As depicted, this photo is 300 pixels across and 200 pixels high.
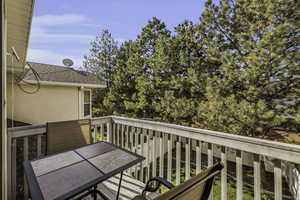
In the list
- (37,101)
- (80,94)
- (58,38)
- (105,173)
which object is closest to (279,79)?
(105,173)

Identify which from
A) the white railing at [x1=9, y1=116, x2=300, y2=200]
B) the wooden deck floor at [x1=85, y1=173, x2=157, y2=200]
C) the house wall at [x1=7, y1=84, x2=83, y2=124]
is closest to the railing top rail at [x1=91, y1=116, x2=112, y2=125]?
the white railing at [x1=9, y1=116, x2=300, y2=200]

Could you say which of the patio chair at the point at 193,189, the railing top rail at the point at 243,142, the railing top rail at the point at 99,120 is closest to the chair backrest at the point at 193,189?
the patio chair at the point at 193,189

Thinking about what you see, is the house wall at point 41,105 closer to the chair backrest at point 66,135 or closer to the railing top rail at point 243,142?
the chair backrest at point 66,135

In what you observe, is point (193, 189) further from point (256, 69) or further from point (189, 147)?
point (256, 69)

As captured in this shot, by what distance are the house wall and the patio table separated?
6.33 meters

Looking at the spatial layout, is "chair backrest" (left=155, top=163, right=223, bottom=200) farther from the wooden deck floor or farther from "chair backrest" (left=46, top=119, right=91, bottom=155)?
"chair backrest" (left=46, top=119, right=91, bottom=155)

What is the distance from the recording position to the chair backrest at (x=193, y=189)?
2.11 ft

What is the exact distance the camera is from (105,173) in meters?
1.42

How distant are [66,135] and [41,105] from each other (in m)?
5.96

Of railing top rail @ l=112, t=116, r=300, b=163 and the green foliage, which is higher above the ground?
the green foliage

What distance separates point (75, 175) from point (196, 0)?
25.5 ft

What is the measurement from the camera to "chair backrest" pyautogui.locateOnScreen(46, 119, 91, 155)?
6.88 feet

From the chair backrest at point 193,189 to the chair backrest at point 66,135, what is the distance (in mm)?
1984

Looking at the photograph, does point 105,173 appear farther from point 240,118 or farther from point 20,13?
point 240,118
